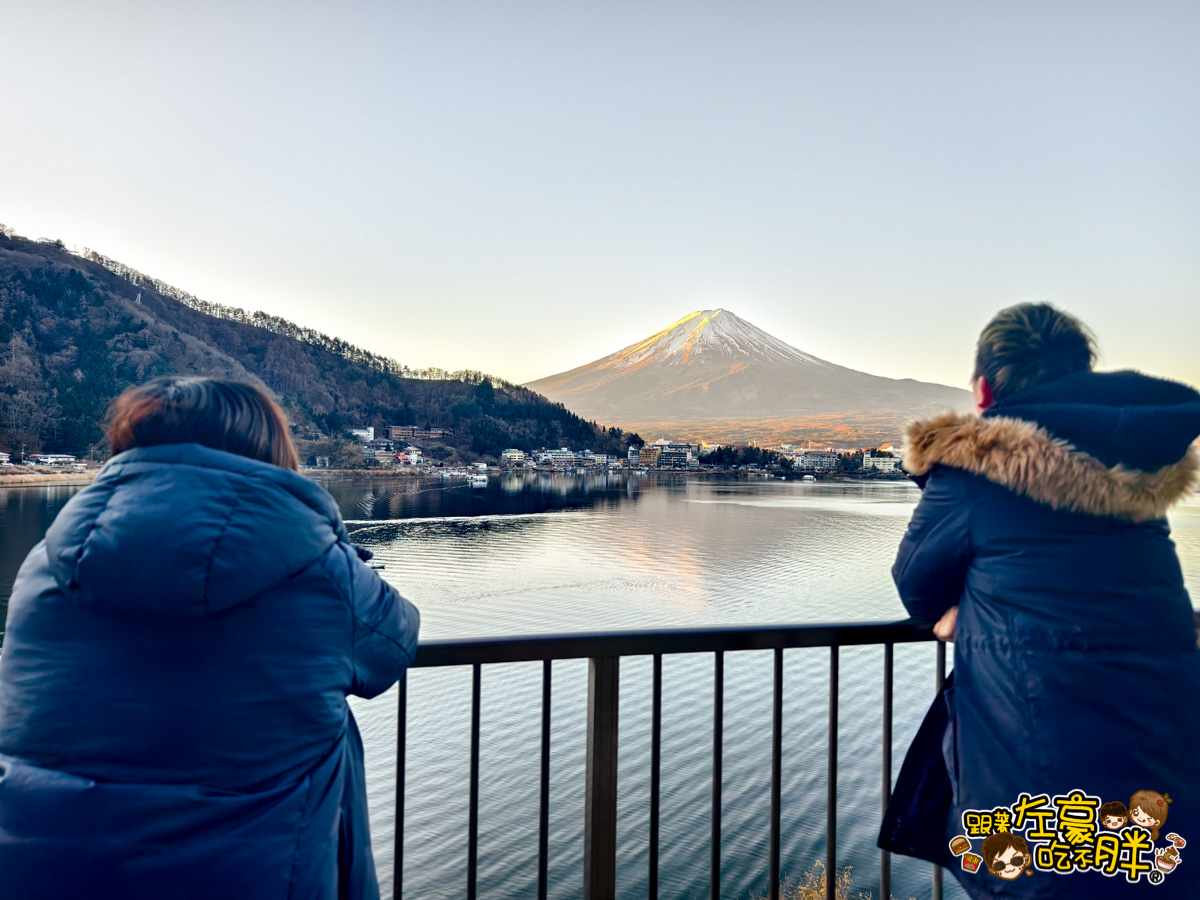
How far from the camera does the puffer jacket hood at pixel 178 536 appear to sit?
30.6 inches

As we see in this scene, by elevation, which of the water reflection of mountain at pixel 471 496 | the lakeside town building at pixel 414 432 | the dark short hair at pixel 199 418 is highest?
the lakeside town building at pixel 414 432

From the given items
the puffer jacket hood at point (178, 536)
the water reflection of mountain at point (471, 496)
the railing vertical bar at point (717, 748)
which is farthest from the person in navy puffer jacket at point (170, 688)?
the water reflection of mountain at point (471, 496)

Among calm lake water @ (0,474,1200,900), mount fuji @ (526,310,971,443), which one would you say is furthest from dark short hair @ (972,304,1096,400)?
mount fuji @ (526,310,971,443)

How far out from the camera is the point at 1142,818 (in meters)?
1.09

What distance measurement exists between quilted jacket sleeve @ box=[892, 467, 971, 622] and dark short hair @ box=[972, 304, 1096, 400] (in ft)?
0.72

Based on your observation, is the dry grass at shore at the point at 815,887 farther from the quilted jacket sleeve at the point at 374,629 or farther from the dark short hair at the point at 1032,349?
the quilted jacket sleeve at the point at 374,629

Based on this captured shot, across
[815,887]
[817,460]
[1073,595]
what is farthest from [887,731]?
[817,460]

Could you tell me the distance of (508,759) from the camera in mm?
11234

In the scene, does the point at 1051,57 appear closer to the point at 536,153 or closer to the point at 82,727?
the point at 82,727

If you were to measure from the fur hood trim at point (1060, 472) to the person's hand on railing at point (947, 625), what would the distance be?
0.88 ft

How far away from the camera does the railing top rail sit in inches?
53.6

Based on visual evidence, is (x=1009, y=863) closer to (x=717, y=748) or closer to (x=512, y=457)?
(x=717, y=748)

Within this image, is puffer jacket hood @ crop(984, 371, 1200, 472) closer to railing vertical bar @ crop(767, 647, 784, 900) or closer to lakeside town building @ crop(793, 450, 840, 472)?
railing vertical bar @ crop(767, 647, 784, 900)

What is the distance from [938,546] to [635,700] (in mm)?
13026
